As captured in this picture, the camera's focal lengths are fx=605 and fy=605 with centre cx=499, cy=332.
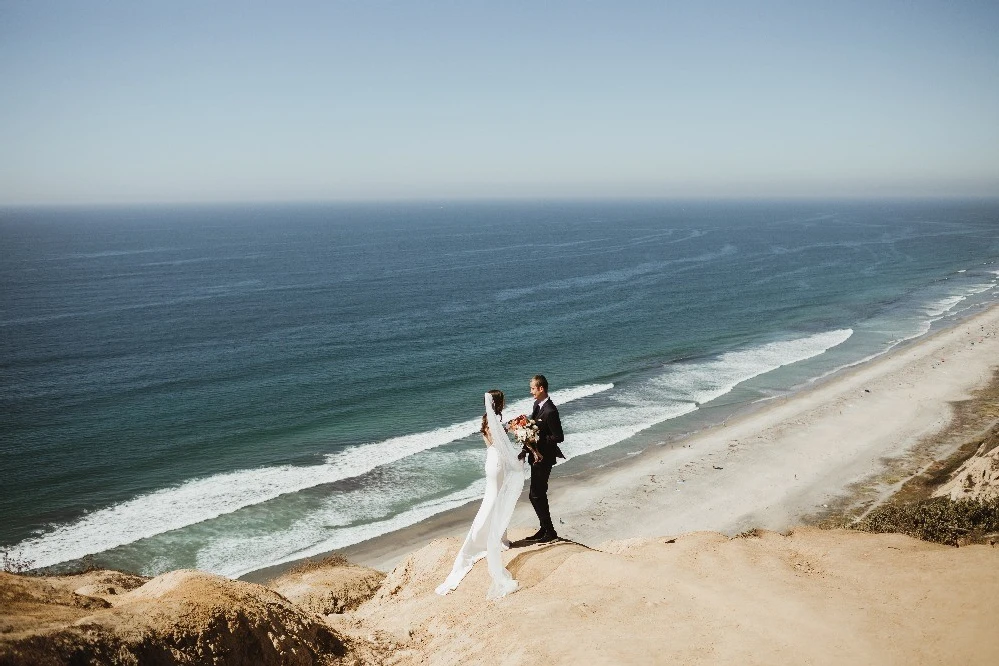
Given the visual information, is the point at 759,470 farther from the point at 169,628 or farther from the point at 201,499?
the point at 169,628

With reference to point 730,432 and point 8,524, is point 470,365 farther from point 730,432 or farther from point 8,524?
point 8,524

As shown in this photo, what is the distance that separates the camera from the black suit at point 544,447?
893cm

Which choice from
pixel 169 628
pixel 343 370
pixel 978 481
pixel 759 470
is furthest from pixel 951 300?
pixel 169 628

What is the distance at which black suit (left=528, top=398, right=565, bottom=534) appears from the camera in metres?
8.93

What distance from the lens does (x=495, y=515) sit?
8961 mm

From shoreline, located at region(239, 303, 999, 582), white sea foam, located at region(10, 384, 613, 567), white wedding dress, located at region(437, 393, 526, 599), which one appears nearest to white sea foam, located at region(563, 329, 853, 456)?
shoreline, located at region(239, 303, 999, 582)

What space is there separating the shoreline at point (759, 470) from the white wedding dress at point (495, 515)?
11.4 m

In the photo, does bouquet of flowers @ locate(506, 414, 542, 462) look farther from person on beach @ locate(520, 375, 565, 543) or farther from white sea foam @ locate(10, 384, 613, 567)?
white sea foam @ locate(10, 384, 613, 567)

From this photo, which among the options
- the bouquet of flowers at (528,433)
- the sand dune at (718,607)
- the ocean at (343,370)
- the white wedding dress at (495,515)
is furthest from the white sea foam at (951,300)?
the white wedding dress at (495,515)

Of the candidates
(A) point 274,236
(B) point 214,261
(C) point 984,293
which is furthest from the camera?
(A) point 274,236

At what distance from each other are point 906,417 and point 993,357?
16.1m

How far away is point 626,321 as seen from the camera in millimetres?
53531

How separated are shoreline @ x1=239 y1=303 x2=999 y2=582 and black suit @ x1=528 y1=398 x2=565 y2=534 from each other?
39.6ft

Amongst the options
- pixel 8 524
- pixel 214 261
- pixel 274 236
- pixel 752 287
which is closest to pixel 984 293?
pixel 752 287
